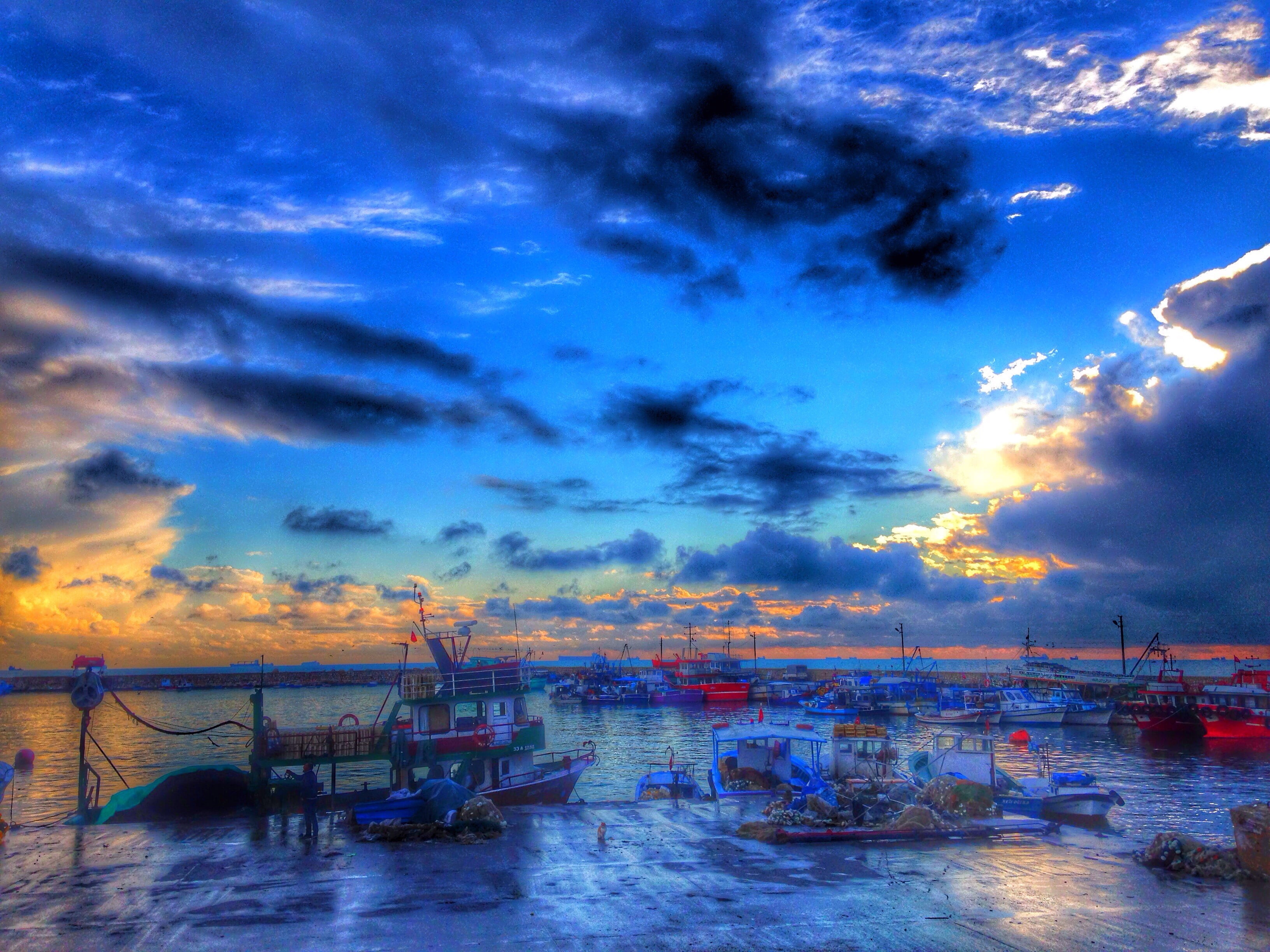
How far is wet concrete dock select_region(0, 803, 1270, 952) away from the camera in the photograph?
12.8 meters

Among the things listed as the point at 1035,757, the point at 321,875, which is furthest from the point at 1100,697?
the point at 321,875

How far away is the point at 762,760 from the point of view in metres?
29.8

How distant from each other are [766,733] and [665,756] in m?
28.5

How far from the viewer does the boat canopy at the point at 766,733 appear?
28438 mm

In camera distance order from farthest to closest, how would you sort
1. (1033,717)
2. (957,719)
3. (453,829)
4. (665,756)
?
(1033,717), (957,719), (665,756), (453,829)

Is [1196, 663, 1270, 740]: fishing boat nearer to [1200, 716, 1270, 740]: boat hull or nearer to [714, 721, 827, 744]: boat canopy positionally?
[1200, 716, 1270, 740]: boat hull

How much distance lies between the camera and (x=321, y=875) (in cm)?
1655

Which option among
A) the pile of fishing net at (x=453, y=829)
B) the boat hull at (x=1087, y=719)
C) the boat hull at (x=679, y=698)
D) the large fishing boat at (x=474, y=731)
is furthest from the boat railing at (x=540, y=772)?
the boat hull at (x=679, y=698)

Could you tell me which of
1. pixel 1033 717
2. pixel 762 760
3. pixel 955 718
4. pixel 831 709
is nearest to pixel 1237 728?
pixel 1033 717

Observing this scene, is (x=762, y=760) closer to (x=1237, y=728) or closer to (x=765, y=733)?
(x=765, y=733)

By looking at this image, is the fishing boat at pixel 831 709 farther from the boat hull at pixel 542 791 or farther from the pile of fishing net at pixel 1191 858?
the pile of fishing net at pixel 1191 858

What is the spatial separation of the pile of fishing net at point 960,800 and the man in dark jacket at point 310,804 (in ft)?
52.1

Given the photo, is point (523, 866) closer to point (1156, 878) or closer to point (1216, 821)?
point (1156, 878)

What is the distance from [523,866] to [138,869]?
7.91 m
